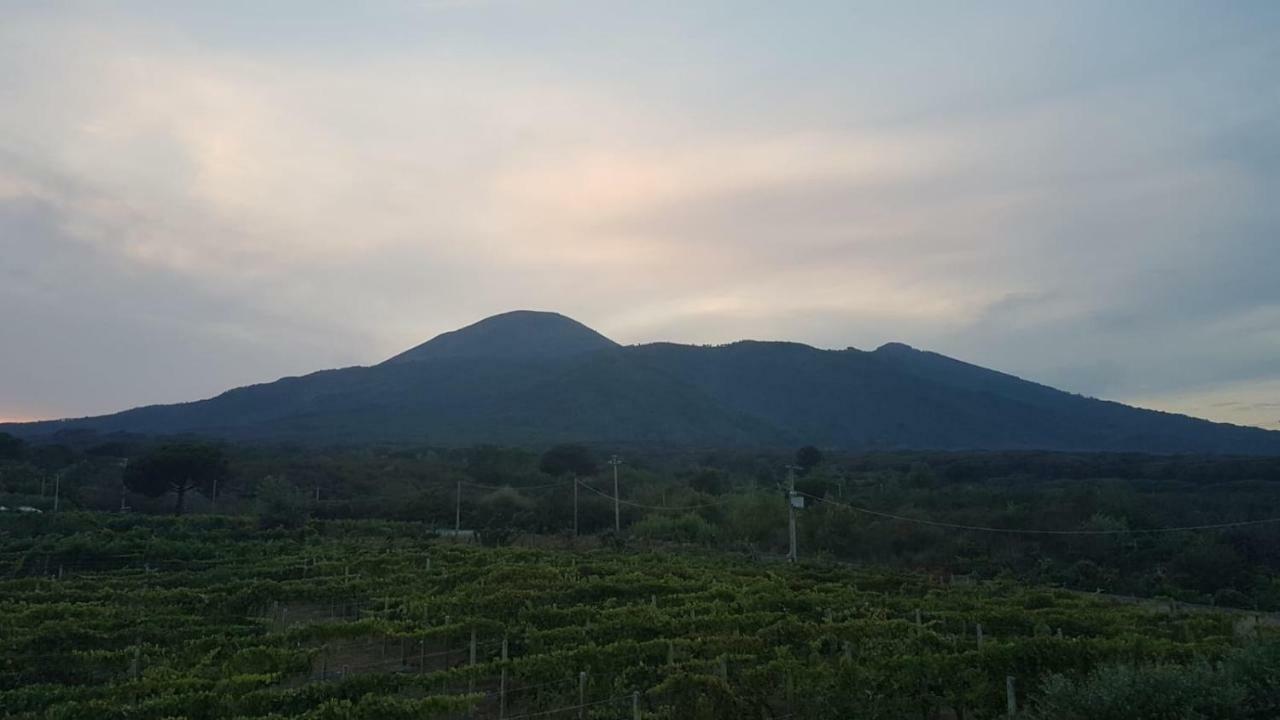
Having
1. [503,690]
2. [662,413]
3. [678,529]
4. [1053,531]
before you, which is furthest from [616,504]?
[662,413]

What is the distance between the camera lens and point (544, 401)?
518ft

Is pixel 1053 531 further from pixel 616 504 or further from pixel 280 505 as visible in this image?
pixel 280 505

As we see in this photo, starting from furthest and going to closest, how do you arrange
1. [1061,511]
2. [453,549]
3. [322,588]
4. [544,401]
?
[544,401] → [1061,511] → [453,549] → [322,588]

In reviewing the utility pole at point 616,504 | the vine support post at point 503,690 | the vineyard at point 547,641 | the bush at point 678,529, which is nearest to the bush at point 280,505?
the vineyard at point 547,641

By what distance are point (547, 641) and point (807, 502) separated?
3827 cm

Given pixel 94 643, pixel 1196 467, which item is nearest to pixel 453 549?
pixel 94 643

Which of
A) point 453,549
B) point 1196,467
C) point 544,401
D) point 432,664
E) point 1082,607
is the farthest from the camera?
point 544,401

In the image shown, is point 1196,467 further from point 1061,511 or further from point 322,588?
point 322,588

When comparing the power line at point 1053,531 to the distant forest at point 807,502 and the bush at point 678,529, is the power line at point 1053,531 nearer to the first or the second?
the distant forest at point 807,502

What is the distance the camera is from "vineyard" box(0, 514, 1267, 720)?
41.9 feet

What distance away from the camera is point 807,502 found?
175ft

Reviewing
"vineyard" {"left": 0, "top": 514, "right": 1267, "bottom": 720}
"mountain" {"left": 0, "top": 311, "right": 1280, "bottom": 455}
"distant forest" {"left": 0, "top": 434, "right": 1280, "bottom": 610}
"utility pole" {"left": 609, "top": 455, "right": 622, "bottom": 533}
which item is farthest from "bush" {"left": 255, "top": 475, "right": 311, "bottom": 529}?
"mountain" {"left": 0, "top": 311, "right": 1280, "bottom": 455}

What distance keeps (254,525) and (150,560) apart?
13230 millimetres

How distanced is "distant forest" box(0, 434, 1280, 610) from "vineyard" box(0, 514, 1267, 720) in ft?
41.8
